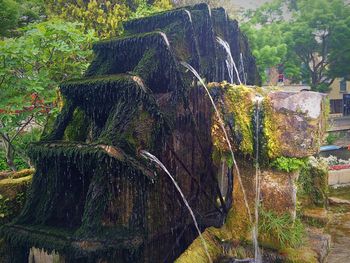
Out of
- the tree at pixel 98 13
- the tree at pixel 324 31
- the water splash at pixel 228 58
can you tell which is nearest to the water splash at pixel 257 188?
the water splash at pixel 228 58

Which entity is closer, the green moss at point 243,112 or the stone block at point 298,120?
the stone block at point 298,120

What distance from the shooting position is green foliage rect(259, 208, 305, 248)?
5680 mm

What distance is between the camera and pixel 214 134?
585cm

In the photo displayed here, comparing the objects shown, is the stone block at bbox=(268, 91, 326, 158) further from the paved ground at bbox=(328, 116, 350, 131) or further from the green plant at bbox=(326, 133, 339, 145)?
the paved ground at bbox=(328, 116, 350, 131)

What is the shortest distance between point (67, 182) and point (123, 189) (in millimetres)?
1207

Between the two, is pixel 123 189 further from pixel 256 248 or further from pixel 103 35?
pixel 103 35

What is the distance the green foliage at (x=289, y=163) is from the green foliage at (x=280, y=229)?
29.4 inches

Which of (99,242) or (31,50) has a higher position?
(31,50)

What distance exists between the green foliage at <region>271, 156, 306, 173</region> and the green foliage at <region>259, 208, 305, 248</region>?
746 millimetres

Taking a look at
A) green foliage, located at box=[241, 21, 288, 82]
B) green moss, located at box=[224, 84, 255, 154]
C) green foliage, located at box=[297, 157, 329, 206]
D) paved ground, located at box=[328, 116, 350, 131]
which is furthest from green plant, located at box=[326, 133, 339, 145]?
green moss, located at box=[224, 84, 255, 154]

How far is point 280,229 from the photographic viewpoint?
567 cm

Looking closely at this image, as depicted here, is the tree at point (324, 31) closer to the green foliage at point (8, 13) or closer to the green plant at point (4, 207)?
the green foliage at point (8, 13)

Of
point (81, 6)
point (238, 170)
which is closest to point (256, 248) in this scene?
point (238, 170)

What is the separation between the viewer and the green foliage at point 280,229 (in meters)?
5.68
